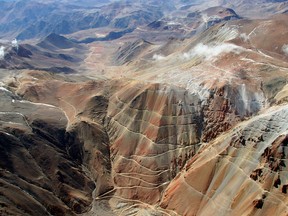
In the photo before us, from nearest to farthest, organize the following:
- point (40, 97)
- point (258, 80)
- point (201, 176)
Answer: point (201, 176) → point (258, 80) → point (40, 97)

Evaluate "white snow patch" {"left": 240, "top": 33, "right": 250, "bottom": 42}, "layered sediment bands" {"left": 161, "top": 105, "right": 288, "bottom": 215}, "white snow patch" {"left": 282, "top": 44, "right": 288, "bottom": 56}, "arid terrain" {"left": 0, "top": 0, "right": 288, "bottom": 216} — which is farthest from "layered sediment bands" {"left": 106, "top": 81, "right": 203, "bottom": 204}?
"white snow patch" {"left": 240, "top": 33, "right": 250, "bottom": 42}

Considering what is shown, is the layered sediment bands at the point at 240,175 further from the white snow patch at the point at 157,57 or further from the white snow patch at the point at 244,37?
the white snow patch at the point at 157,57

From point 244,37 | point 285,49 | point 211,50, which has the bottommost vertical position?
point 211,50

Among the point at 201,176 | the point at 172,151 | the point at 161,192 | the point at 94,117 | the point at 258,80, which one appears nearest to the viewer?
the point at 201,176

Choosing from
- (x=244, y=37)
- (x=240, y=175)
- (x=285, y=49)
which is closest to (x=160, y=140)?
(x=240, y=175)

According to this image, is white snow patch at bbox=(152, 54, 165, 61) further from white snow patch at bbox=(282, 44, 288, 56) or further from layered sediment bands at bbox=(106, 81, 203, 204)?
layered sediment bands at bbox=(106, 81, 203, 204)

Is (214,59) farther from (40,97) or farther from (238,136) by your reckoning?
(40,97)

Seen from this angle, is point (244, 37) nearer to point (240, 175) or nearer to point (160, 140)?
point (160, 140)

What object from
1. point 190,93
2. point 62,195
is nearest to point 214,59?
point 190,93
